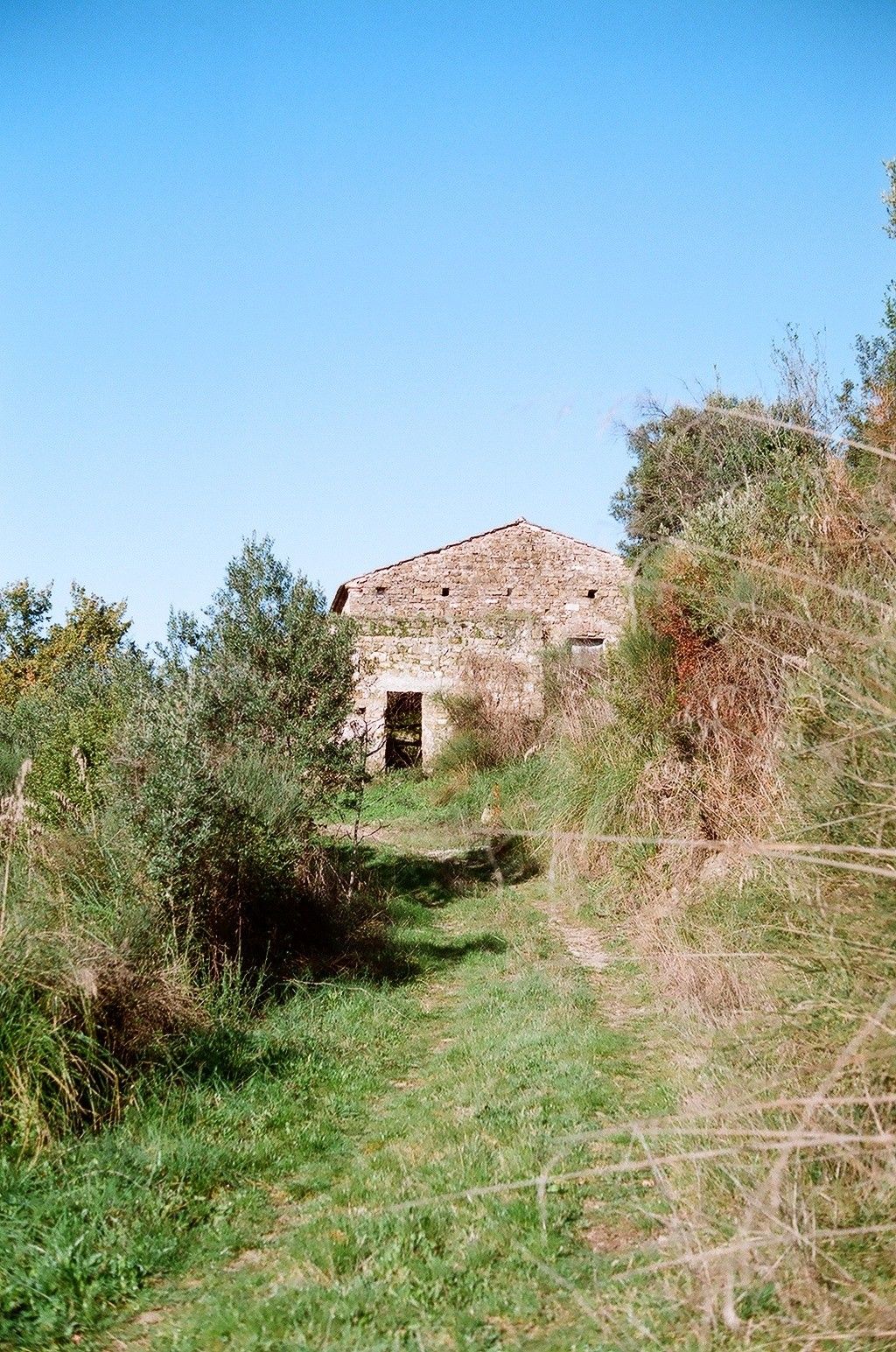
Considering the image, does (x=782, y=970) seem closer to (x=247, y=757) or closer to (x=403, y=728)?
(x=247, y=757)

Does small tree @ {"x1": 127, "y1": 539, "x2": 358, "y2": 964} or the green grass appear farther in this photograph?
small tree @ {"x1": 127, "y1": 539, "x2": 358, "y2": 964}

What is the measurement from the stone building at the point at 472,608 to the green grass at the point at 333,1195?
14.1 m

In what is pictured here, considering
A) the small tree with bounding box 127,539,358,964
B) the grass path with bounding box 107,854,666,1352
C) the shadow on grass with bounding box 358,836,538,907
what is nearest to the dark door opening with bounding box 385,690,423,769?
the shadow on grass with bounding box 358,836,538,907

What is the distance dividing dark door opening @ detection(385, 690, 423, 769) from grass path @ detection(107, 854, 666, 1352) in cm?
1384

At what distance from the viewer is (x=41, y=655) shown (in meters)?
31.7

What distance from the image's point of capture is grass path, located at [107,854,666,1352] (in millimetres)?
3025

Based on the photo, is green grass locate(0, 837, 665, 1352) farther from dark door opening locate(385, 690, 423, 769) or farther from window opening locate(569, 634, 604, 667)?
dark door opening locate(385, 690, 423, 769)

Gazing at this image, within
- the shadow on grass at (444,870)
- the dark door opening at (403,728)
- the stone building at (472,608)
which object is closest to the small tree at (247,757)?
the shadow on grass at (444,870)

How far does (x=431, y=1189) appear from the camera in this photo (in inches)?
152

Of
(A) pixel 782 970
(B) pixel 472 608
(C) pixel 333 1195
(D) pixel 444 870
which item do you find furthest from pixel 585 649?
(C) pixel 333 1195

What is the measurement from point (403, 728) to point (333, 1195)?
17.9 metres

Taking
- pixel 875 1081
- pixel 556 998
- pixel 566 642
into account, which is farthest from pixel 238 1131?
pixel 566 642

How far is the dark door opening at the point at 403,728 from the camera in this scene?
2089 cm

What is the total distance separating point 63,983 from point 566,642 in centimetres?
1502
